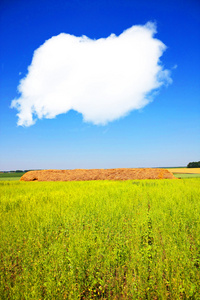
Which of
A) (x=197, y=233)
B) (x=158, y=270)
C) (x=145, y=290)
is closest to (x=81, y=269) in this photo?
(x=145, y=290)

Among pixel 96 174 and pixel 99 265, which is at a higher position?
pixel 96 174

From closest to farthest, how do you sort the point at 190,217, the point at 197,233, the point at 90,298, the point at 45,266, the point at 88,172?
1. the point at 90,298
2. the point at 45,266
3. the point at 197,233
4. the point at 190,217
5. the point at 88,172

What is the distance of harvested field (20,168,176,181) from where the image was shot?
21422mm

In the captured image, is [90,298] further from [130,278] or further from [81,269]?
[130,278]

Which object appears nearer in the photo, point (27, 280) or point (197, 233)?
point (27, 280)

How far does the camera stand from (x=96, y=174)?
23188mm

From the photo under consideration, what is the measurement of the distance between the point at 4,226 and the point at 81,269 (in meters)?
2.89

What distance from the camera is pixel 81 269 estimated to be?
2.89 meters

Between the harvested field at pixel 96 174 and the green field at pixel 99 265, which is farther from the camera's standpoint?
the harvested field at pixel 96 174

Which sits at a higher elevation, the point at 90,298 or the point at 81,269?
the point at 81,269

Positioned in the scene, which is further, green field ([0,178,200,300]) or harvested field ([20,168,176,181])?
harvested field ([20,168,176,181])

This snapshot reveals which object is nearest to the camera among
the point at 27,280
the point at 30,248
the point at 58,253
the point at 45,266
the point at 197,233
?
the point at 27,280

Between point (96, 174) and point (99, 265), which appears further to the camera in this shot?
point (96, 174)

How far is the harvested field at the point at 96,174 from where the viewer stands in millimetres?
21422
